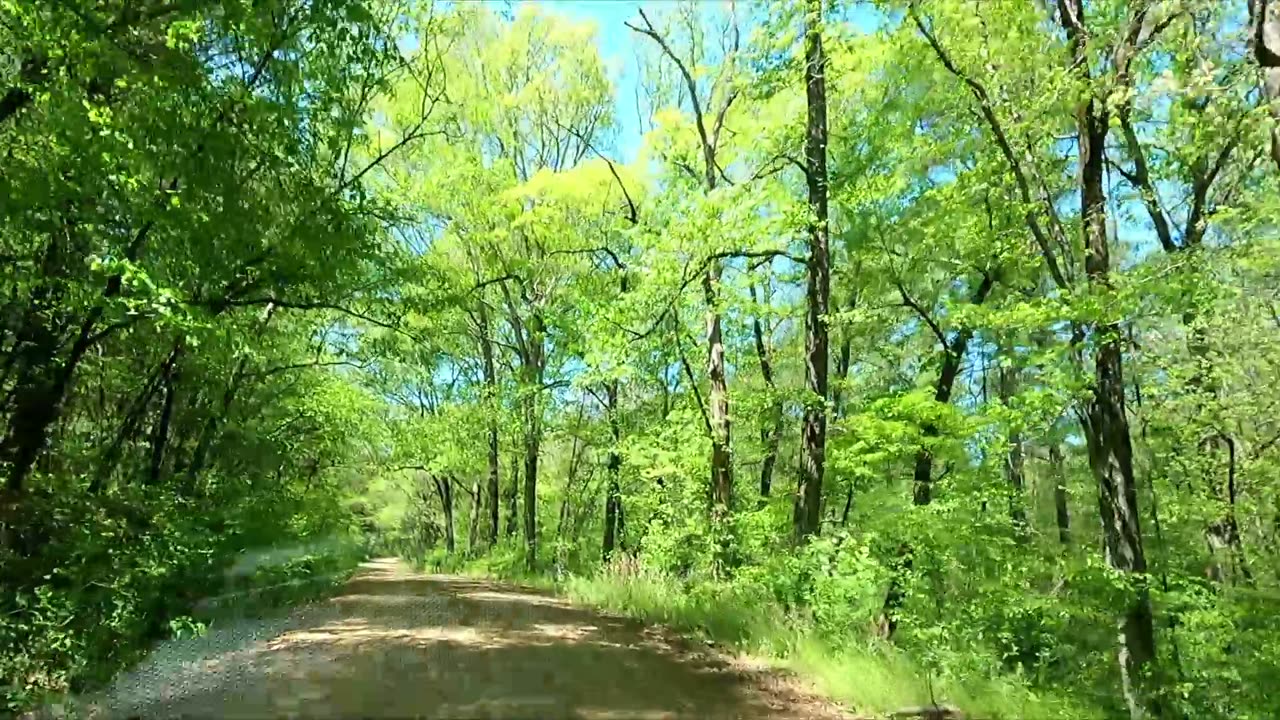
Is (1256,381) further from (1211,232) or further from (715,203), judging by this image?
(715,203)

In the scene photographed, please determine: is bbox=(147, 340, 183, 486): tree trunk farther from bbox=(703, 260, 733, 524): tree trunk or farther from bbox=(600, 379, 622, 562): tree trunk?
bbox=(600, 379, 622, 562): tree trunk

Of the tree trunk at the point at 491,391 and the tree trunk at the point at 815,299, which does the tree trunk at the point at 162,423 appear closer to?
the tree trunk at the point at 815,299

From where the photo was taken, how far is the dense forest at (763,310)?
7.00 m

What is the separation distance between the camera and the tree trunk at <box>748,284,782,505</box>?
608 inches

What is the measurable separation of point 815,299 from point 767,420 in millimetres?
4551

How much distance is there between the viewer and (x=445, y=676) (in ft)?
27.2

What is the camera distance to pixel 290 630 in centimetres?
1190

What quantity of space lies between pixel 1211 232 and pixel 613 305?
31.7 feet

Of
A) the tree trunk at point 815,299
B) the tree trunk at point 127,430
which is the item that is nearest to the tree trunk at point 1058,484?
the tree trunk at point 815,299

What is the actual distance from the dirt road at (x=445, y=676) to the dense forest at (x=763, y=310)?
2.50ft

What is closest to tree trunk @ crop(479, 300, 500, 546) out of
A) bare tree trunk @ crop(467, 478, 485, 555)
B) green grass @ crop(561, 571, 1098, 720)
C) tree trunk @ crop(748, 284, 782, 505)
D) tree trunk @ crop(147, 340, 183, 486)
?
bare tree trunk @ crop(467, 478, 485, 555)

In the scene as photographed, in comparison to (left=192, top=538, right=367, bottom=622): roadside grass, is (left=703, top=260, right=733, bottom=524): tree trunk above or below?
above

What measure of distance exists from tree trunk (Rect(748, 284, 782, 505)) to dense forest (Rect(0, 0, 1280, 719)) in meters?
0.22

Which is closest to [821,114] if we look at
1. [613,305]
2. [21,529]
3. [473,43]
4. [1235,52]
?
[613,305]
